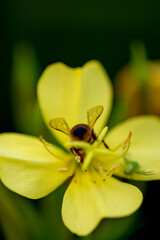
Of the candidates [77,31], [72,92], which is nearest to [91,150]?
[72,92]

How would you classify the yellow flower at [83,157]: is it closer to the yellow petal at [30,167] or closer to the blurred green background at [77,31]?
the yellow petal at [30,167]

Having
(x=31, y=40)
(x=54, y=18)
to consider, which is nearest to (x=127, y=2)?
(x=54, y=18)

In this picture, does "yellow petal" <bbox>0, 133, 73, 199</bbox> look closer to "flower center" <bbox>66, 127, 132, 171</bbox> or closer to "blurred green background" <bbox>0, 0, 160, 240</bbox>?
"flower center" <bbox>66, 127, 132, 171</bbox>

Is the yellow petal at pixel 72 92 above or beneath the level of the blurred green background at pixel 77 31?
above

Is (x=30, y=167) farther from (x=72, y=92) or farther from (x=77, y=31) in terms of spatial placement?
(x=77, y=31)

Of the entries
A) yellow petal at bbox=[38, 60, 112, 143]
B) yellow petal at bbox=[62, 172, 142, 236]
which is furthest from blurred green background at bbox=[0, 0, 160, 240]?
yellow petal at bbox=[62, 172, 142, 236]

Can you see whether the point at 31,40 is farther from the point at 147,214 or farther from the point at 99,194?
the point at 99,194

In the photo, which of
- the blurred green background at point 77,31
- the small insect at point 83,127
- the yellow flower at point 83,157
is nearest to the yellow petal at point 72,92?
the yellow flower at point 83,157
